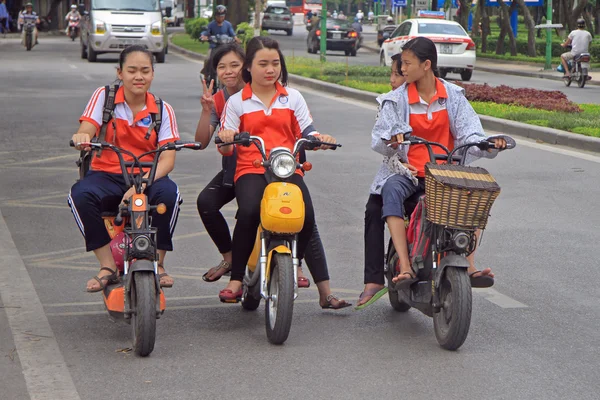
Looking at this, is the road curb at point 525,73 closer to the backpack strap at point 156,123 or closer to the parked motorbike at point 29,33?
the parked motorbike at point 29,33

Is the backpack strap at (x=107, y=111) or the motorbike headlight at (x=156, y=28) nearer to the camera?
the backpack strap at (x=107, y=111)

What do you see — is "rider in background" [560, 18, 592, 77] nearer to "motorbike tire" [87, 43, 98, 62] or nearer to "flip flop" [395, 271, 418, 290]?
"motorbike tire" [87, 43, 98, 62]

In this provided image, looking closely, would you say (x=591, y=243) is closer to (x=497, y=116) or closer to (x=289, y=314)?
(x=289, y=314)

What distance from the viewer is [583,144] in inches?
541

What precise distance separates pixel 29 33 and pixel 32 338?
35.1 m

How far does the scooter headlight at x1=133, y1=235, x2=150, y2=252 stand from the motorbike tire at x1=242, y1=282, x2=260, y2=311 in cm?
71

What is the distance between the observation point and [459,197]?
16.8ft

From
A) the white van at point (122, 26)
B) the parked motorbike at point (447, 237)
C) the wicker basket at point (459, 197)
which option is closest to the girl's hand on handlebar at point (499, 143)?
the parked motorbike at point (447, 237)

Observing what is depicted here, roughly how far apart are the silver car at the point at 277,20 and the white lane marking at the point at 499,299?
60.4 metres

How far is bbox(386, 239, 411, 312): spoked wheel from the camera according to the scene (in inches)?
237

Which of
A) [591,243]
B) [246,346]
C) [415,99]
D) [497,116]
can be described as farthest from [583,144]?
[246,346]

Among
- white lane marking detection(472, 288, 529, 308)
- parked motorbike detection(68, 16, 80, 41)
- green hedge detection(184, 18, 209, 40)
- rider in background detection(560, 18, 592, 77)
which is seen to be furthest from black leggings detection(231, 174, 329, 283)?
parked motorbike detection(68, 16, 80, 41)

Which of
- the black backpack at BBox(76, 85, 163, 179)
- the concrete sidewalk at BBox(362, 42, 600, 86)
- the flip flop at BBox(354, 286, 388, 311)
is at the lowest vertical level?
the concrete sidewalk at BBox(362, 42, 600, 86)

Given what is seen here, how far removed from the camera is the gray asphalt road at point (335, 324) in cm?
488
